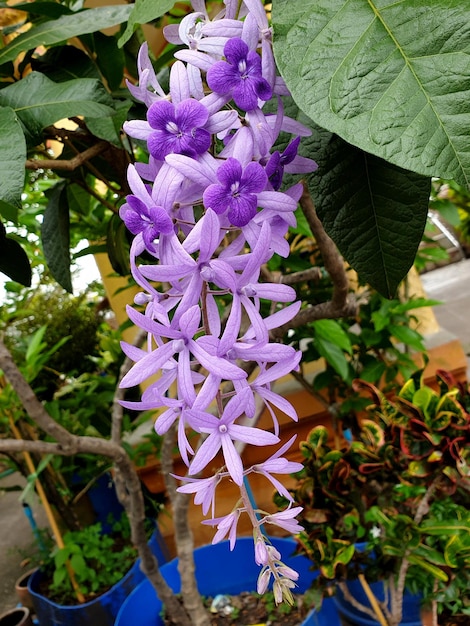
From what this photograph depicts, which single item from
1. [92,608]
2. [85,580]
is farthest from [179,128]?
[85,580]

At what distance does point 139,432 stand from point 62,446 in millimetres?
1453

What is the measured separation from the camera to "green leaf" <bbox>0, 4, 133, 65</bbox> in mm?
575

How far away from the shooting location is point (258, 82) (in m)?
0.33

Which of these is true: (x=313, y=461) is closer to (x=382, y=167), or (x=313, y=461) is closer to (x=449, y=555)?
(x=449, y=555)

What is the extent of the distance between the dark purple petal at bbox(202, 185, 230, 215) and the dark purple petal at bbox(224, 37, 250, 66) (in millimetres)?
76

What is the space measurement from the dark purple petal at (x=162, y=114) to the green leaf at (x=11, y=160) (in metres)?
0.09

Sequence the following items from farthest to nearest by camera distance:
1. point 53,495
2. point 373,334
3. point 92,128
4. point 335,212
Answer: point 53,495, point 373,334, point 92,128, point 335,212

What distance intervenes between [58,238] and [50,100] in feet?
0.89

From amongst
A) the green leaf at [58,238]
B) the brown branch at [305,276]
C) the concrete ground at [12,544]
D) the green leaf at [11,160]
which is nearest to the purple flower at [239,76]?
the green leaf at [11,160]

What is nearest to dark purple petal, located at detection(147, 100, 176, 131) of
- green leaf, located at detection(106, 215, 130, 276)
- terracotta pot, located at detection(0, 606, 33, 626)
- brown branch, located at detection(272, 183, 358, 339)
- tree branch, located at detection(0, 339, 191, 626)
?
brown branch, located at detection(272, 183, 358, 339)

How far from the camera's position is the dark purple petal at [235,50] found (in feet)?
1.05

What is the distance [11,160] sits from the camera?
373 millimetres

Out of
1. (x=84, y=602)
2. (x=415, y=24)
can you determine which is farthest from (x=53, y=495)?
(x=415, y=24)

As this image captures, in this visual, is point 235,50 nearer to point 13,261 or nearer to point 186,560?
point 13,261
